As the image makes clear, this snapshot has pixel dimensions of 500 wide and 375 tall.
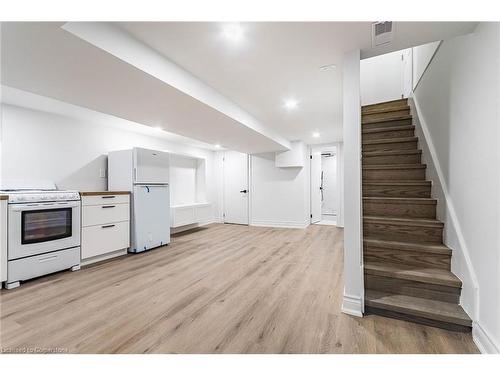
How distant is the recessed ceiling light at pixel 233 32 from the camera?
61.7 inches

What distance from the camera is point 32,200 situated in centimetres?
248

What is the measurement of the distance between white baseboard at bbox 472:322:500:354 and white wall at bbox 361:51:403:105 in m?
3.66

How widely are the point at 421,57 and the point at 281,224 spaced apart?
431cm

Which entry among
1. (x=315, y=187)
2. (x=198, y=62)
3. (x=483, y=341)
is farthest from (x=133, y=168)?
(x=315, y=187)

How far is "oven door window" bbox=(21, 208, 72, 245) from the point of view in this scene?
2428 mm

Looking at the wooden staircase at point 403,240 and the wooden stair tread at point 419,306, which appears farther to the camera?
the wooden staircase at point 403,240

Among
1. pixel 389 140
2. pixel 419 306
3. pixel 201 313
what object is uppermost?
pixel 389 140

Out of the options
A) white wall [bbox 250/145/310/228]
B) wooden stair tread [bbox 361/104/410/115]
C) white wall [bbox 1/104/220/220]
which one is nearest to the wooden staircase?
wooden stair tread [bbox 361/104/410/115]

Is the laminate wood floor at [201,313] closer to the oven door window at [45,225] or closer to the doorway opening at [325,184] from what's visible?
the oven door window at [45,225]

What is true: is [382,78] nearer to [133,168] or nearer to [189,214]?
[133,168]

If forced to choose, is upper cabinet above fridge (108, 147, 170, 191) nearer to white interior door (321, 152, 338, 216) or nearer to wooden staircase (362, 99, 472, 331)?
wooden staircase (362, 99, 472, 331)

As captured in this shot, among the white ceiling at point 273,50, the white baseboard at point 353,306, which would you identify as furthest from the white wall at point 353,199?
the white ceiling at point 273,50

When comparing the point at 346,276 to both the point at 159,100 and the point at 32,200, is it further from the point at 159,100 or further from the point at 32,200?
the point at 32,200

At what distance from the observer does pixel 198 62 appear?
6.70 feet
